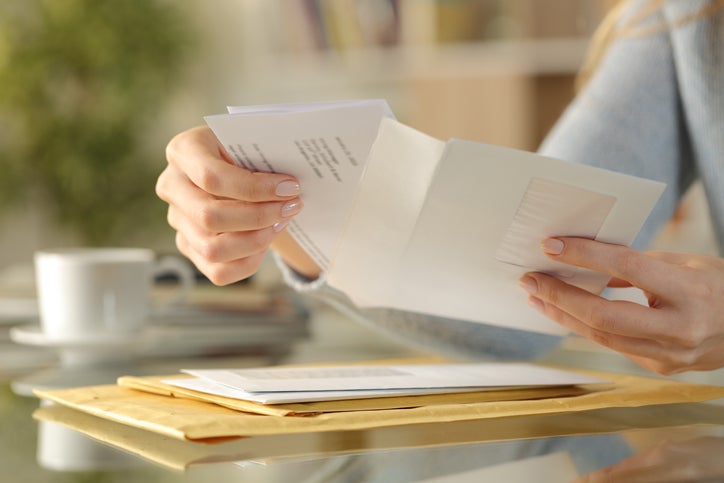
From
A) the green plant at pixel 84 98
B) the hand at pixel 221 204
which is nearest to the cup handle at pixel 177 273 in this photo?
the hand at pixel 221 204

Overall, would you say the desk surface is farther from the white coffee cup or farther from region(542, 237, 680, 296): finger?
the white coffee cup

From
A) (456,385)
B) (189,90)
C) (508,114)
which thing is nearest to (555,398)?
(456,385)

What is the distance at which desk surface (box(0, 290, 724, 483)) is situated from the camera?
1.54 ft

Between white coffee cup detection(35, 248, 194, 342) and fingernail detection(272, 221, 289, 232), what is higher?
white coffee cup detection(35, 248, 194, 342)

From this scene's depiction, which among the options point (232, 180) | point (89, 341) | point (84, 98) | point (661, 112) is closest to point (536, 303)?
point (232, 180)

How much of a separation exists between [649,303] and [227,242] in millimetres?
297

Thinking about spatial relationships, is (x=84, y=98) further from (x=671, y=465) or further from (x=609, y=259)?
(x=671, y=465)

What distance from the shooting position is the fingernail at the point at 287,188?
0.64m

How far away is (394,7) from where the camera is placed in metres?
3.05

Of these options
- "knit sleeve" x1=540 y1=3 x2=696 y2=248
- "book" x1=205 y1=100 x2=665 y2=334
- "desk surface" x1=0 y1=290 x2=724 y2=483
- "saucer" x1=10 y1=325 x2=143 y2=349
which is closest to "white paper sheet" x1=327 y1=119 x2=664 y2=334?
"book" x1=205 y1=100 x2=665 y2=334

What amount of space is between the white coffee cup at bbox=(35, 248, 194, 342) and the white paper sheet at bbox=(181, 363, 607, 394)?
0.31 m

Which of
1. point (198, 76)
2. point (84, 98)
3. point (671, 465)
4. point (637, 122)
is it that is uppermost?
point (198, 76)

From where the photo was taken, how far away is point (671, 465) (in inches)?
18.9

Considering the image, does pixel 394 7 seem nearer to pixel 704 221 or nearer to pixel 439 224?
pixel 704 221
